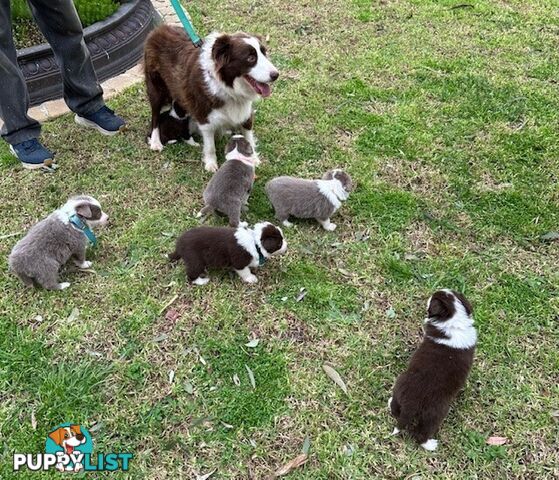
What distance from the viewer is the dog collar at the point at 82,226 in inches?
136

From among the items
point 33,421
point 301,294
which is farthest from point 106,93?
point 33,421

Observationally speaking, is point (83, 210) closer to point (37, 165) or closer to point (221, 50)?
point (37, 165)

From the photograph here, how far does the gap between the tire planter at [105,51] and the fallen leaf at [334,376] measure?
13.2ft

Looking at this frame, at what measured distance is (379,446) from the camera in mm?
2672

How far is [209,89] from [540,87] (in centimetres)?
358

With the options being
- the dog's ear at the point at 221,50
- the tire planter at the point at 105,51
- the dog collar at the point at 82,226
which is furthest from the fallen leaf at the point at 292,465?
the tire planter at the point at 105,51

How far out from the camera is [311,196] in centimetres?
371

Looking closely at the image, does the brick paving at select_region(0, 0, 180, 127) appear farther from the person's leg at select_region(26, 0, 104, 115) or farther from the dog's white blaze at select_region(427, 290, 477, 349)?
the dog's white blaze at select_region(427, 290, 477, 349)

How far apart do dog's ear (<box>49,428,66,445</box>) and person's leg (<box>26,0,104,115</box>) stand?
10.0 ft

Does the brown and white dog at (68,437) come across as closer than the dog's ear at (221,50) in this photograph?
Yes

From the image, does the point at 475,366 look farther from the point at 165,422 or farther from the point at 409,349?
the point at 165,422

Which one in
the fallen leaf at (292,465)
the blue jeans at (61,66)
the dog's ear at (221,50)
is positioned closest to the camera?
the fallen leaf at (292,465)

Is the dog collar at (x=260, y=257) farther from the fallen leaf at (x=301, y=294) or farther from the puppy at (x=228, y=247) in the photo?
the fallen leaf at (x=301, y=294)

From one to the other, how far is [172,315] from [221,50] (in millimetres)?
2034
